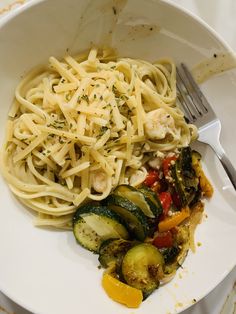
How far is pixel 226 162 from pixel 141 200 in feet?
1.62

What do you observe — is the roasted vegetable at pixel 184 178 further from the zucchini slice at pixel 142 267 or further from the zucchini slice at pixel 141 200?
the zucchini slice at pixel 142 267

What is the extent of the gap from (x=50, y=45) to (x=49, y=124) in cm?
42

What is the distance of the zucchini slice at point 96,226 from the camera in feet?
7.50

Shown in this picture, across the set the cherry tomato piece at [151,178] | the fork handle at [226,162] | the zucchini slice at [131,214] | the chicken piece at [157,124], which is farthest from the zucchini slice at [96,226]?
the fork handle at [226,162]

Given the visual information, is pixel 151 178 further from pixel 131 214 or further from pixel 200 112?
pixel 200 112

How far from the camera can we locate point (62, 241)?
2.43 meters

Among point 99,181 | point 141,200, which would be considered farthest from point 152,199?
point 99,181

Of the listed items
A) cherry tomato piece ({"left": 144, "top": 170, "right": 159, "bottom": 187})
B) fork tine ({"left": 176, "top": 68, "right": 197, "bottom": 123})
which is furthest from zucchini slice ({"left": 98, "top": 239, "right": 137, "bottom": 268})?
fork tine ({"left": 176, "top": 68, "right": 197, "bottom": 123})

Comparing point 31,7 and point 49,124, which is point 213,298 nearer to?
point 49,124

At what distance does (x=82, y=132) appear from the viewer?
7.59 feet

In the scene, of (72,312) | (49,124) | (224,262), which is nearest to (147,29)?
(49,124)

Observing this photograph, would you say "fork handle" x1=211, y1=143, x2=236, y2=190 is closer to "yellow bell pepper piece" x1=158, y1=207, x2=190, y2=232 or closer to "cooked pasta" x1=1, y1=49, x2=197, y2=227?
"cooked pasta" x1=1, y1=49, x2=197, y2=227

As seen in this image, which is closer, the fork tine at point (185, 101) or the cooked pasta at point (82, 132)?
the cooked pasta at point (82, 132)

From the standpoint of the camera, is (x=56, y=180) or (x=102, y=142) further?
(x=56, y=180)
